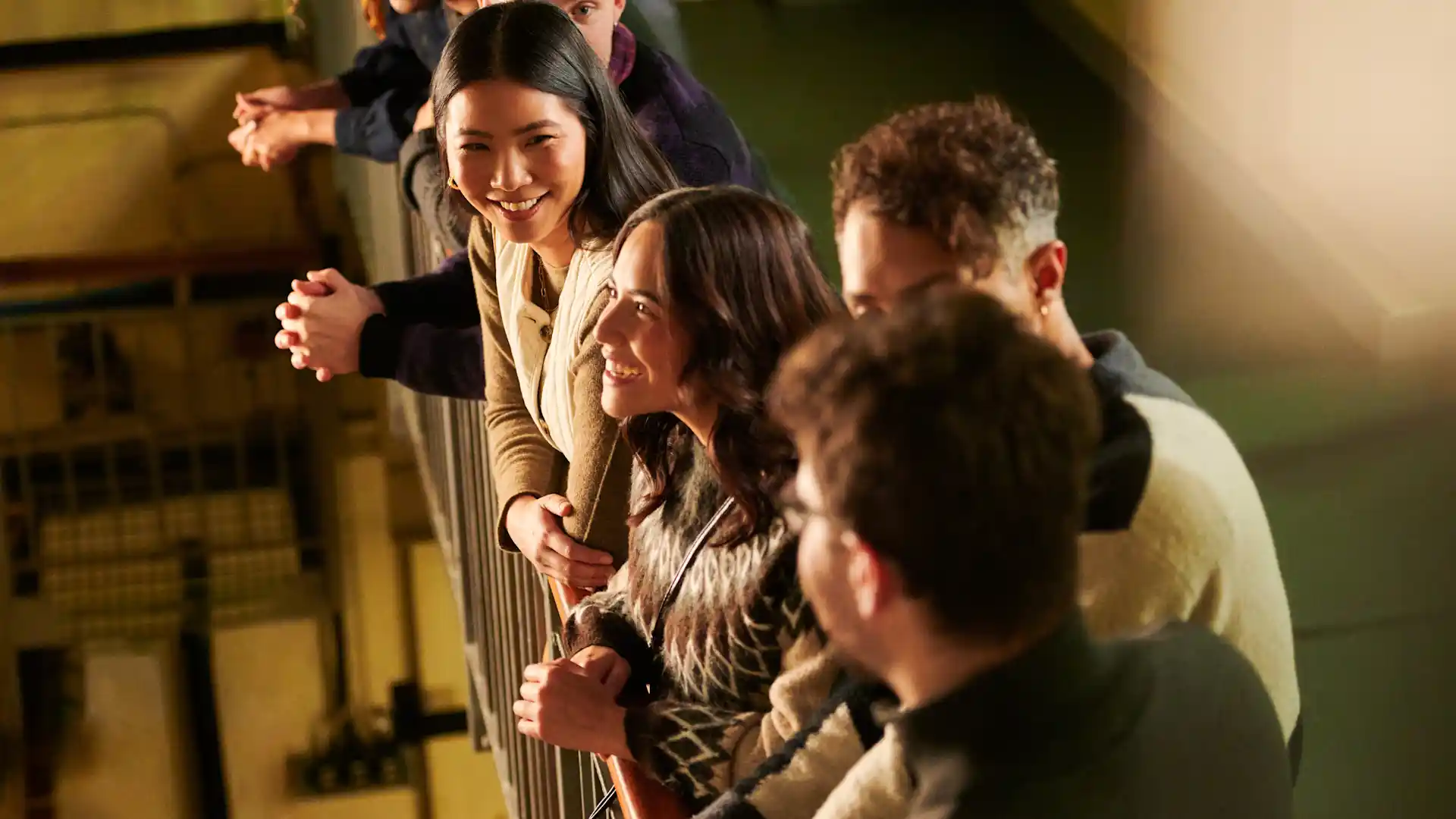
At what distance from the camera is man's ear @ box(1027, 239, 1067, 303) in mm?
960

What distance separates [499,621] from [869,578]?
1711mm

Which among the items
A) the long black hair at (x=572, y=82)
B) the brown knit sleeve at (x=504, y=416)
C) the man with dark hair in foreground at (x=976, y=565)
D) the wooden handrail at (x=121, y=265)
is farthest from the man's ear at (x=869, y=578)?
the wooden handrail at (x=121, y=265)

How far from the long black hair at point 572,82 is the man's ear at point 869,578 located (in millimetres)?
715

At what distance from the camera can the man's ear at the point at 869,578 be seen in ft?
2.27

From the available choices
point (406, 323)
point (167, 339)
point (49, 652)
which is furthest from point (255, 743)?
point (406, 323)

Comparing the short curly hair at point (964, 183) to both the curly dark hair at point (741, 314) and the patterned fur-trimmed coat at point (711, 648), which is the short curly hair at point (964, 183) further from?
the patterned fur-trimmed coat at point (711, 648)

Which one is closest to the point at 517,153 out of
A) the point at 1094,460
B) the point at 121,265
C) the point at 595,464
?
the point at 595,464

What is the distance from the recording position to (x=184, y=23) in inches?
215

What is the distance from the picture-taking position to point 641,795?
113cm

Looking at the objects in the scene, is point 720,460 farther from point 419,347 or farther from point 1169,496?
point 419,347

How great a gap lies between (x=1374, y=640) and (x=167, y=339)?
4.60 metres

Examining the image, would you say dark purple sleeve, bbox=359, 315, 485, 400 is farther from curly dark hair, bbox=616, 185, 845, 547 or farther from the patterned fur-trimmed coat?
curly dark hair, bbox=616, 185, 845, 547

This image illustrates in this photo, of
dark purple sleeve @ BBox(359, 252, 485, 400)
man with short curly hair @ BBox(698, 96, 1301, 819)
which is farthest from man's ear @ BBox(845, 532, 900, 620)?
dark purple sleeve @ BBox(359, 252, 485, 400)

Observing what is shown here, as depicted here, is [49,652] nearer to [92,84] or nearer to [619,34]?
[92,84]
